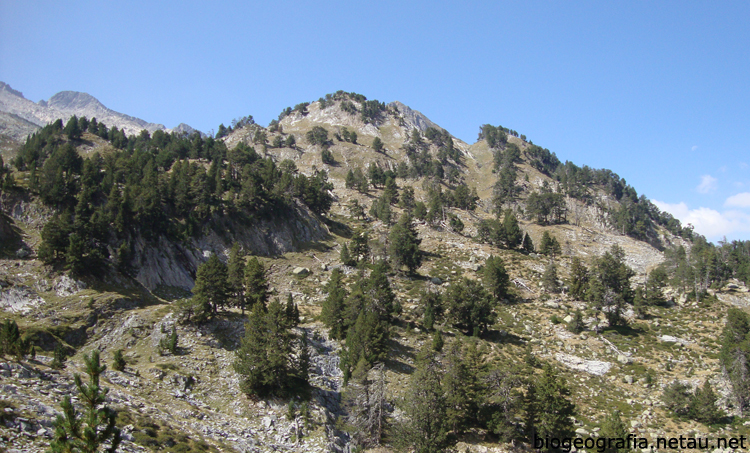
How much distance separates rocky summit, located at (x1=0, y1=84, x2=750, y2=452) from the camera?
35750 millimetres

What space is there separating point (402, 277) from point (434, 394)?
54.4 m

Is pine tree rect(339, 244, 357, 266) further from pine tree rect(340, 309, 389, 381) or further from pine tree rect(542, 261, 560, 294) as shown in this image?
pine tree rect(542, 261, 560, 294)

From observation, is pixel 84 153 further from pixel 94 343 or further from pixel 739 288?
pixel 739 288

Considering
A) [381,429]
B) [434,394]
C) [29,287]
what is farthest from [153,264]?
[434,394]

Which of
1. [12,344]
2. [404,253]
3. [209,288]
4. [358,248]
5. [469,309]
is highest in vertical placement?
[404,253]

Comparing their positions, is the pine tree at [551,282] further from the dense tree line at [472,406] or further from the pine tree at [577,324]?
the dense tree line at [472,406]

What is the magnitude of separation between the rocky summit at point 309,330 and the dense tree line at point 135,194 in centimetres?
54

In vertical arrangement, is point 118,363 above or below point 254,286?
below

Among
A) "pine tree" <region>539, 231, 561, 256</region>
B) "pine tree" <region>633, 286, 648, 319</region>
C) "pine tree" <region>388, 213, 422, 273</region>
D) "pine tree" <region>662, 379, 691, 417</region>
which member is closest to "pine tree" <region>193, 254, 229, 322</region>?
"pine tree" <region>388, 213, 422, 273</region>

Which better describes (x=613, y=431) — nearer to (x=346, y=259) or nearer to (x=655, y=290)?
(x=346, y=259)

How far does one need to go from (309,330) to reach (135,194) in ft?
159

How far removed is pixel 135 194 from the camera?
252 feet

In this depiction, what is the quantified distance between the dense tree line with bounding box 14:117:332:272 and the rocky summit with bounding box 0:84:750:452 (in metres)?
0.54

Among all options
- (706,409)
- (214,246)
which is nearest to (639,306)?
(706,409)
